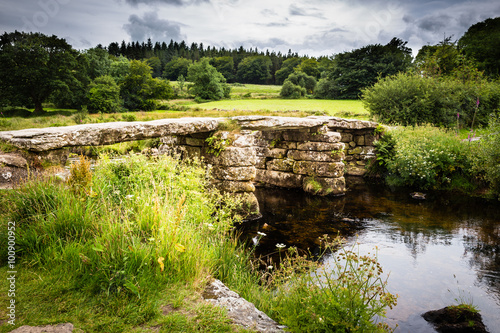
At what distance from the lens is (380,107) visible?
15477 mm

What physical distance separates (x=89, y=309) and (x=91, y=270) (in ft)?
1.39

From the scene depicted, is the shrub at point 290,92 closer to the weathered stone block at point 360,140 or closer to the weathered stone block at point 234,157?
the weathered stone block at point 360,140

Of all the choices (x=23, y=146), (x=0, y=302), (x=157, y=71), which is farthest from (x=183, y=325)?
(x=157, y=71)

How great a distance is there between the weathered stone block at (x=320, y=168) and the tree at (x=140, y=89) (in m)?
25.7

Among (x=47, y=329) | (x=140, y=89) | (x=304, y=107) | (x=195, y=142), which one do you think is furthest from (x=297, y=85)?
(x=47, y=329)

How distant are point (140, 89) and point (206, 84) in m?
8.18

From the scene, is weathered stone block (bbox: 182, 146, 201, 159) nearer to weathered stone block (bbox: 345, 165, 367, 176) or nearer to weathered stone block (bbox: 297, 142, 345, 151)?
weathered stone block (bbox: 297, 142, 345, 151)

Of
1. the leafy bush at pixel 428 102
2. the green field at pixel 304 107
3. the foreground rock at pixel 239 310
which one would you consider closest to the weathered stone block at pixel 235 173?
the foreground rock at pixel 239 310

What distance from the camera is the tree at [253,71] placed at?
62.3 m

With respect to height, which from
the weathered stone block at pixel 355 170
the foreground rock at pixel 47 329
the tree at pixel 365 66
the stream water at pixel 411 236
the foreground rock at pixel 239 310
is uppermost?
the tree at pixel 365 66

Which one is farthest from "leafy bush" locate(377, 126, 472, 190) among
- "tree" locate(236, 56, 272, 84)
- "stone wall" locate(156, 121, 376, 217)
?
"tree" locate(236, 56, 272, 84)

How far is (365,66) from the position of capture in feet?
128

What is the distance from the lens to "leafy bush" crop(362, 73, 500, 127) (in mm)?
14433

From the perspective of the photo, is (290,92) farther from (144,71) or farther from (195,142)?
(195,142)
